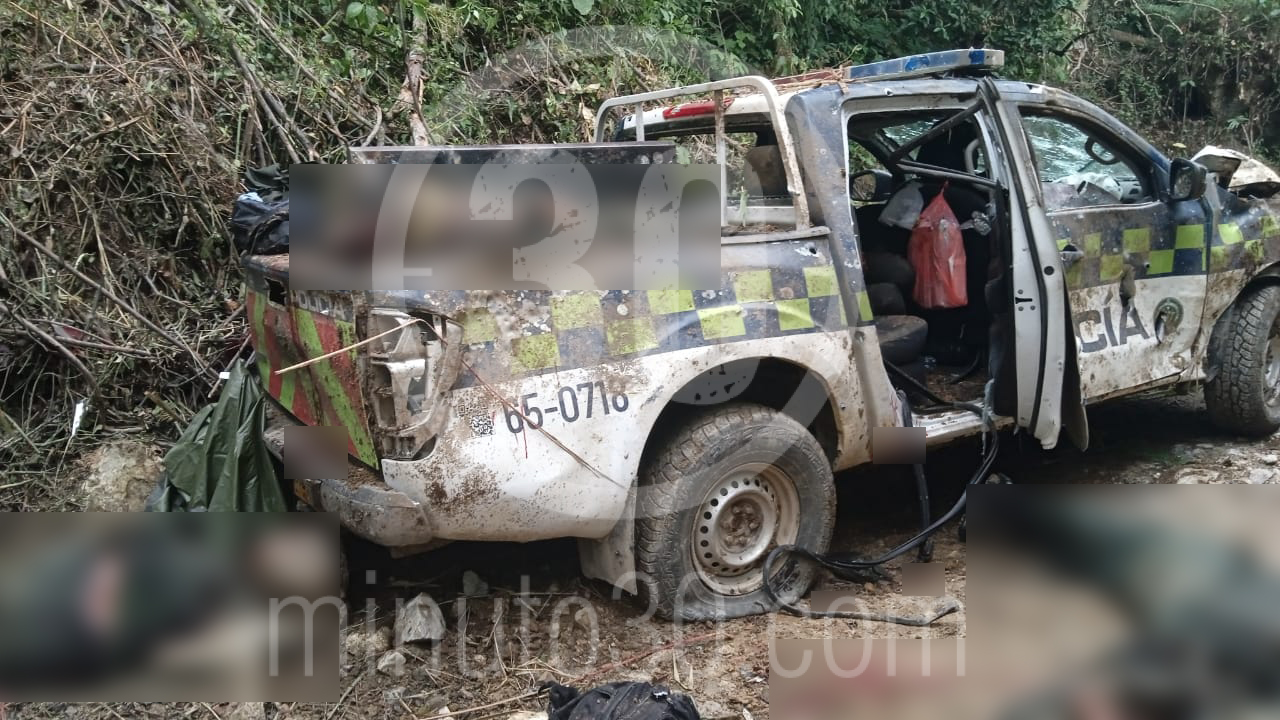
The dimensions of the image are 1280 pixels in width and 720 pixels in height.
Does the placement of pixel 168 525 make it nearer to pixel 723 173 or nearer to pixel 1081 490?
pixel 723 173

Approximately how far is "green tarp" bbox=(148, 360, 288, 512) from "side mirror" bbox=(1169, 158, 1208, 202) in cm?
395

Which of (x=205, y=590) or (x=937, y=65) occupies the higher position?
(x=937, y=65)

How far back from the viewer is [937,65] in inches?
144

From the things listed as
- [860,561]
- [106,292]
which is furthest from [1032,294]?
[106,292]

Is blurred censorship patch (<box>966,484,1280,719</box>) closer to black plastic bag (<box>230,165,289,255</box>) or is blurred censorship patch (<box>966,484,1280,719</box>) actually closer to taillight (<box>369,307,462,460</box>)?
taillight (<box>369,307,462,460</box>)

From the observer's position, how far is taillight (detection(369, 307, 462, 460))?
2701 mm

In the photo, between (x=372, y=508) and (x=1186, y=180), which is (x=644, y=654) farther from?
(x=1186, y=180)

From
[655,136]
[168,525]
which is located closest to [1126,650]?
[168,525]

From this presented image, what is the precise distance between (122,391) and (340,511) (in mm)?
1997

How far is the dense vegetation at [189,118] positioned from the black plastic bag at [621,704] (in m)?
2.57

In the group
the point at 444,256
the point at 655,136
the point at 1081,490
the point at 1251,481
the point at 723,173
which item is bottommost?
the point at 1251,481

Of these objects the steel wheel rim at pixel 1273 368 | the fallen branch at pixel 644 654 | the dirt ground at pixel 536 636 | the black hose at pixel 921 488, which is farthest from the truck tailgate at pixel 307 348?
the steel wheel rim at pixel 1273 368

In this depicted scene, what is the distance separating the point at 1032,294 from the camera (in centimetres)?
368

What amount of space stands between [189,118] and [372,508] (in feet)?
11.1
